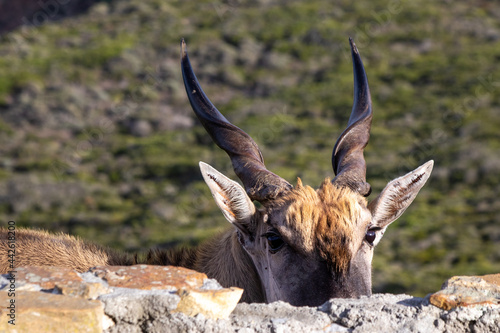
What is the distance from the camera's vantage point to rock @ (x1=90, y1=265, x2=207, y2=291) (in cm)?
373

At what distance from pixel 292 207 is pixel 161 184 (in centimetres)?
1960

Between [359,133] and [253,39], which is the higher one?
[253,39]

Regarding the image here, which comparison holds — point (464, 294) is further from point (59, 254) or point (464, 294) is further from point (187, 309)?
point (59, 254)

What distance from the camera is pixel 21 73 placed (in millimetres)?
35281

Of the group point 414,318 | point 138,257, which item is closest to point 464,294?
point 414,318

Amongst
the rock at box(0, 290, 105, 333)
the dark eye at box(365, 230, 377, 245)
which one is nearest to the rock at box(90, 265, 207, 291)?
the rock at box(0, 290, 105, 333)

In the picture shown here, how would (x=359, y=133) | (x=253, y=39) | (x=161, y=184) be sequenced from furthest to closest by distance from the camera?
(x=253, y=39) < (x=161, y=184) < (x=359, y=133)

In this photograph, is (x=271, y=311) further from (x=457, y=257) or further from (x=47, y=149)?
(x=47, y=149)

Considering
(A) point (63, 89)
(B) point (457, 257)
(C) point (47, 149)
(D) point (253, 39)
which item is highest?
(D) point (253, 39)

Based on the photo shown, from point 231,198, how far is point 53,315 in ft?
8.71

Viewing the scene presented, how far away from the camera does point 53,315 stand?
3.21 m

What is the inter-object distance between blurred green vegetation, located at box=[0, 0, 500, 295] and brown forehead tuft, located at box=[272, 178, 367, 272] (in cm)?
1038

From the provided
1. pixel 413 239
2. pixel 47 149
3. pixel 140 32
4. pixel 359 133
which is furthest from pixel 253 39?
pixel 359 133

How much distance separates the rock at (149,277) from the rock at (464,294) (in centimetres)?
139
